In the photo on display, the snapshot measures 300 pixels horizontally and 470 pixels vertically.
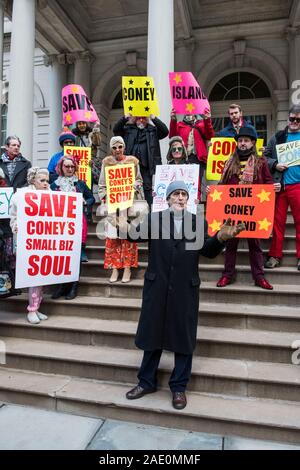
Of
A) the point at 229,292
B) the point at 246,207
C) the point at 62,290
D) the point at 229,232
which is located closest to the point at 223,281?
the point at 229,292

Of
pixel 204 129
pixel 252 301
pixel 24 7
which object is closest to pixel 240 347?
pixel 252 301

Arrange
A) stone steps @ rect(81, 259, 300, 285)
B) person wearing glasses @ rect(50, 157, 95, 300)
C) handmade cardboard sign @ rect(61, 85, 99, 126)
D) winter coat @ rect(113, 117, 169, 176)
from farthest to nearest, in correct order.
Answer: handmade cardboard sign @ rect(61, 85, 99, 126) → winter coat @ rect(113, 117, 169, 176) → person wearing glasses @ rect(50, 157, 95, 300) → stone steps @ rect(81, 259, 300, 285)

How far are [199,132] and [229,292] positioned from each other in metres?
2.67

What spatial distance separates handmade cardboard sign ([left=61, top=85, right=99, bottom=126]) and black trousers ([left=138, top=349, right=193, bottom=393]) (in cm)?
478

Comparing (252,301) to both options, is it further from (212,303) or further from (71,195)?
(71,195)

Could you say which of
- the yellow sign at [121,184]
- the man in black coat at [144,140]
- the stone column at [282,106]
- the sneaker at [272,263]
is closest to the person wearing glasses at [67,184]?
the yellow sign at [121,184]

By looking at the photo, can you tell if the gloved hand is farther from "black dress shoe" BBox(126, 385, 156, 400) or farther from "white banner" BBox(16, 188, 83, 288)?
"white banner" BBox(16, 188, 83, 288)

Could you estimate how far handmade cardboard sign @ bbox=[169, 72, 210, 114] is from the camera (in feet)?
18.9

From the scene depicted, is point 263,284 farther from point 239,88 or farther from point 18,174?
point 239,88

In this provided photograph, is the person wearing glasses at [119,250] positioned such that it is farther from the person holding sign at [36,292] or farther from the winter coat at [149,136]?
the person holding sign at [36,292]

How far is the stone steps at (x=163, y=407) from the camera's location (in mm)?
2814

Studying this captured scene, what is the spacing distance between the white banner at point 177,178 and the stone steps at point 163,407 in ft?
8.40

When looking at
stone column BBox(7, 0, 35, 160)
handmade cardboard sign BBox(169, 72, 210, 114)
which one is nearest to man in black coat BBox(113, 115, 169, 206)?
handmade cardboard sign BBox(169, 72, 210, 114)

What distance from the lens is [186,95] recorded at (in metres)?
5.77
